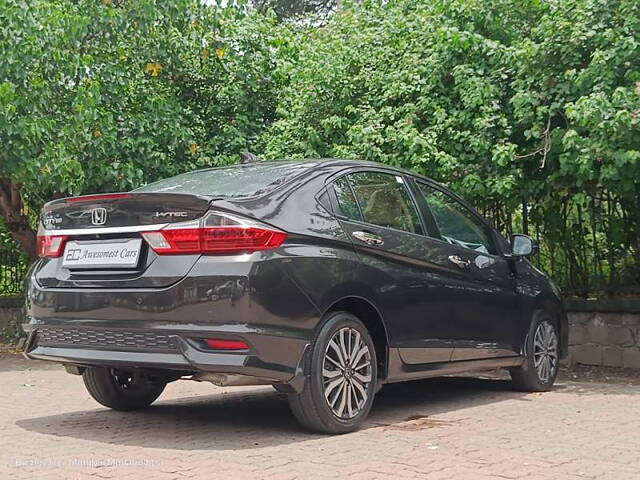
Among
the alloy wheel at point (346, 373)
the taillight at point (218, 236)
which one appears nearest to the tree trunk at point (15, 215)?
the taillight at point (218, 236)

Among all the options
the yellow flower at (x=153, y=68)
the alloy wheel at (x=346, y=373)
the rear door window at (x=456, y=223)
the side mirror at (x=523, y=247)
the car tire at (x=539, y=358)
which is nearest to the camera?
the alloy wheel at (x=346, y=373)

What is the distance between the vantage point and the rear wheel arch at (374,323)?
5.79 metres

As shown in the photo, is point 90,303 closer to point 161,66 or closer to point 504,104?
point 504,104

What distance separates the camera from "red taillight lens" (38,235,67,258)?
5.70 m

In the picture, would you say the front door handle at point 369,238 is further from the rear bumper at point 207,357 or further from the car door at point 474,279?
the rear bumper at point 207,357

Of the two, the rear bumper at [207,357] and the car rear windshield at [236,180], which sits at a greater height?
the car rear windshield at [236,180]

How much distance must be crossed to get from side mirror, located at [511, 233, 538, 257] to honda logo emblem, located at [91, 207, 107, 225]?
3638mm

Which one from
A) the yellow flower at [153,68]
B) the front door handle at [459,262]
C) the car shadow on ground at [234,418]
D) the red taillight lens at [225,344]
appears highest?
the yellow flower at [153,68]

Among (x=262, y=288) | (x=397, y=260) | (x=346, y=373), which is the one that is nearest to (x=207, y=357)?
(x=262, y=288)

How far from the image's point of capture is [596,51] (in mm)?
8250

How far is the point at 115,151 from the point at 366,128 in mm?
3377

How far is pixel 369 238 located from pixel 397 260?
12.8 inches

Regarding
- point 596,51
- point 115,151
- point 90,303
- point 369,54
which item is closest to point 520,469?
point 90,303

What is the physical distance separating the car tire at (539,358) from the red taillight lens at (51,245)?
3.98 metres
